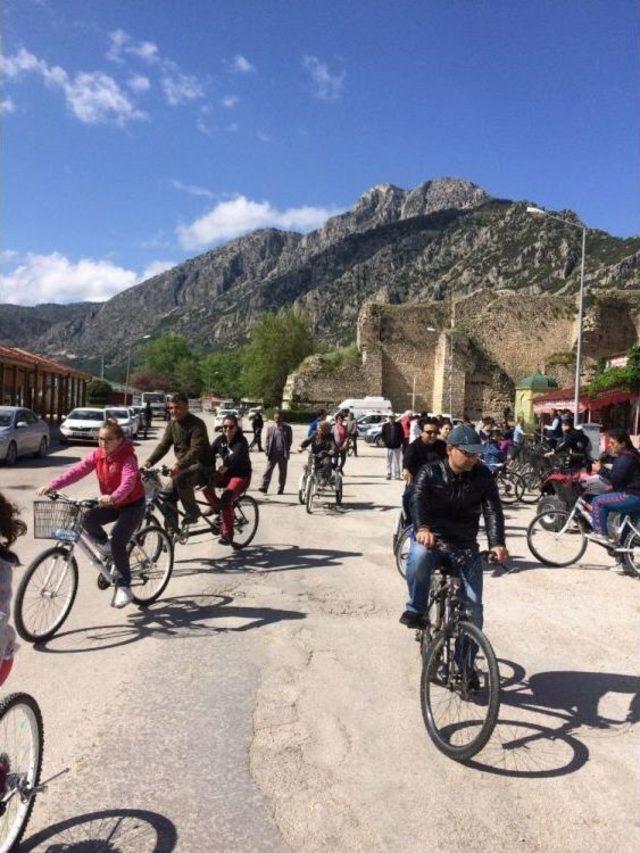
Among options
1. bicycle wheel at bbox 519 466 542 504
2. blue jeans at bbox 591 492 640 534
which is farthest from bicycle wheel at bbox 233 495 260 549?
bicycle wheel at bbox 519 466 542 504

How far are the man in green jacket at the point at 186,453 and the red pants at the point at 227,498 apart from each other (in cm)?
25

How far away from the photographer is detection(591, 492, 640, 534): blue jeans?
7711 mm

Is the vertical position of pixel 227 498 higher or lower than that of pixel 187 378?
lower

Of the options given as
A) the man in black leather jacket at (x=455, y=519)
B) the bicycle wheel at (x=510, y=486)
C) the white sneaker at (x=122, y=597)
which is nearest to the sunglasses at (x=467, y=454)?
the man in black leather jacket at (x=455, y=519)

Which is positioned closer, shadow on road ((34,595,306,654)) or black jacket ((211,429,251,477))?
shadow on road ((34,595,306,654))

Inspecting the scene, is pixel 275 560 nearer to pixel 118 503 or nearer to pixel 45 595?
pixel 118 503

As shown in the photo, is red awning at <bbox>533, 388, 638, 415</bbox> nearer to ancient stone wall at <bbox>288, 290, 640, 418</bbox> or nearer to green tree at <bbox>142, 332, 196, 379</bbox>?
ancient stone wall at <bbox>288, 290, 640, 418</bbox>

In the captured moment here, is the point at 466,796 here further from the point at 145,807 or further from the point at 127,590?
the point at 127,590

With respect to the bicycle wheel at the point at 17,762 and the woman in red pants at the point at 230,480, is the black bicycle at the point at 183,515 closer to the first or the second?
the woman in red pants at the point at 230,480

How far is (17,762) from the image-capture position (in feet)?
9.12

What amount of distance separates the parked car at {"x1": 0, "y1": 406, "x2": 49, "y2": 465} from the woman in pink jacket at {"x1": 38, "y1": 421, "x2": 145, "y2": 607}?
42.3 feet

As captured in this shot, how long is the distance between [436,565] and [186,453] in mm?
3842

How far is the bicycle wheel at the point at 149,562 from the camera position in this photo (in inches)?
231

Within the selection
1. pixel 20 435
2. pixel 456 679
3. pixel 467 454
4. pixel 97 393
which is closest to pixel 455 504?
pixel 467 454
